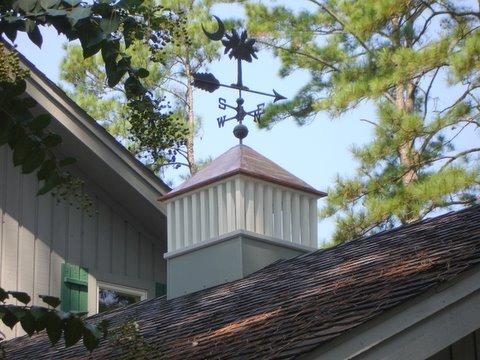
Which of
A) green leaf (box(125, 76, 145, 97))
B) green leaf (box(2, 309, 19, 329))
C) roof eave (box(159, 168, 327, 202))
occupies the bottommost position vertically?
green leaf (box(2, 309, 19, 329))

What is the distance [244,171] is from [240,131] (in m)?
0.65

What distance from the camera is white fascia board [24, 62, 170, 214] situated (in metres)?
9.97

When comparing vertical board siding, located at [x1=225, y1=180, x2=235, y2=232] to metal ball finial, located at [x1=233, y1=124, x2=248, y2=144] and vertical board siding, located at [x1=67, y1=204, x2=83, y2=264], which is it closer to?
metal ball finial, located at [x1=233, y1=124, x2=248, y2=144]

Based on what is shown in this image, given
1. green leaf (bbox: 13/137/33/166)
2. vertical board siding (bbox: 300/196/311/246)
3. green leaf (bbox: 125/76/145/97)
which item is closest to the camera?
green leaf (bbox: 125/76/145/97)

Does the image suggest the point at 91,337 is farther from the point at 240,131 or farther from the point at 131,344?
the point at 240,131

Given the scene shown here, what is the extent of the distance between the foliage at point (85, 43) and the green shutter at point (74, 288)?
548cm

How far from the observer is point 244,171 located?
884 cm

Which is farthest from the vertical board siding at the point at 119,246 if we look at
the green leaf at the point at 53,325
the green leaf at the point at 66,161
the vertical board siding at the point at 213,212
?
the green leaf at the point at 53,325

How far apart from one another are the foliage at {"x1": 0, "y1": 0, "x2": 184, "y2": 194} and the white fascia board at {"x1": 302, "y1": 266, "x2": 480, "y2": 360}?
1.26 meters

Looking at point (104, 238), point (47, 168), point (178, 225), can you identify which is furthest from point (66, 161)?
point (104, 238)

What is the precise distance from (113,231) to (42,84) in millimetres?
1615

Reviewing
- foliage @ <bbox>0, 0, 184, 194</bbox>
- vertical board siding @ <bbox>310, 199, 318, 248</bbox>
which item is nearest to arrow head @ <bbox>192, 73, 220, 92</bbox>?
vertical board siding @ <bbox>310, 199, 318, 248</bbox>

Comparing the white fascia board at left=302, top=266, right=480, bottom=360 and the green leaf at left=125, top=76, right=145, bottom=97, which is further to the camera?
the white fascia board at left=302, top=266, right=480, bottom=360

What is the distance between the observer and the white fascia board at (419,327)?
15.8 ft
